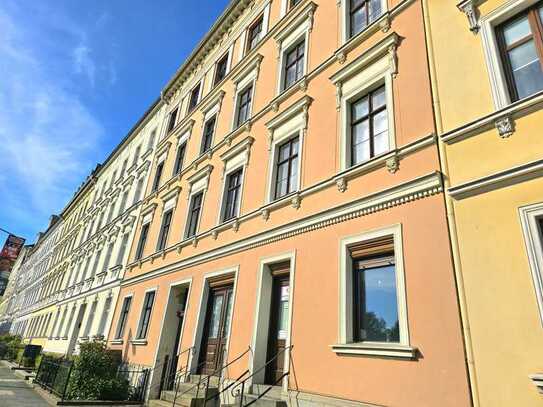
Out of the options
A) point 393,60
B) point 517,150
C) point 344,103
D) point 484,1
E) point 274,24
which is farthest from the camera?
point 274,24

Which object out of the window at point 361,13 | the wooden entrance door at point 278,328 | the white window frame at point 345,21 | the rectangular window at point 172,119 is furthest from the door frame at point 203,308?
the rectangular window at point 172,119

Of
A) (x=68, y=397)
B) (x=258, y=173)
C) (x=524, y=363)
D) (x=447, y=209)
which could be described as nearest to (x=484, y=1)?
(x=447, y=209)

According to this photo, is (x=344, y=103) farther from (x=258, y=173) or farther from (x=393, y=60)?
(x=258, y=173)

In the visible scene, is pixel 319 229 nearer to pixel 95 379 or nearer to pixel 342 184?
pixel 342 184

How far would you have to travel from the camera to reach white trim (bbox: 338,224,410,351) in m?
6.12

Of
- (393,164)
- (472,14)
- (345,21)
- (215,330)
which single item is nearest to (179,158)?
(215,330)

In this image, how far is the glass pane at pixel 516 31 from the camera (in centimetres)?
620

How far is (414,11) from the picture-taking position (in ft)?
27.3

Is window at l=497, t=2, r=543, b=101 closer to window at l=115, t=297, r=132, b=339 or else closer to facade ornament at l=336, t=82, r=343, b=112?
facade ornament at l=336, t=82, r=343, b=112

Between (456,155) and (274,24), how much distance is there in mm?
10654

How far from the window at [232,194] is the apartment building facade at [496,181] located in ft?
24.6

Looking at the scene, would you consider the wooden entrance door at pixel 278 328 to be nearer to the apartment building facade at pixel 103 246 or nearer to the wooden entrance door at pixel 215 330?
the wooden entrance door at pixel 215 330

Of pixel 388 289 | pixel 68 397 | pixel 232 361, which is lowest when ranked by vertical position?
pixel 68 397

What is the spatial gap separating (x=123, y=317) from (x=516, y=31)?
19234mm
